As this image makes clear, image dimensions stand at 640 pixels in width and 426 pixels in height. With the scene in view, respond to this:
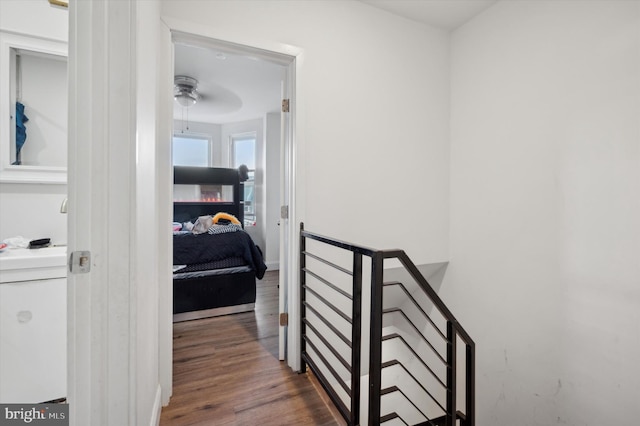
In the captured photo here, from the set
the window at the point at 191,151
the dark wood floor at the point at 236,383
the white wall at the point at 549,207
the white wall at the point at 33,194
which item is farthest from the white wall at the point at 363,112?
the window at the point at 191,151

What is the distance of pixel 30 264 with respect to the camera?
1446mm

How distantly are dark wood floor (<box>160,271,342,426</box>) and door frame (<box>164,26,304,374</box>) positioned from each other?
0.21 meters

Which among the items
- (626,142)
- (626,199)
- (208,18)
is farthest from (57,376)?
(626,142)

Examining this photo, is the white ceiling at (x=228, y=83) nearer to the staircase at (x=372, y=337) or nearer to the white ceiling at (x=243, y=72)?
the white ceiling at (x=243, y=72)

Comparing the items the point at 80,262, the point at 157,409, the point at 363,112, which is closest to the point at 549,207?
the point at 363,112

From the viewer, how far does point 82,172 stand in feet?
2.77

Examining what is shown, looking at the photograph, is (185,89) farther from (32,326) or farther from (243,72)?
(32,326)

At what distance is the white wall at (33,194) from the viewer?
1620 millimetres

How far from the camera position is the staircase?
1254 mm

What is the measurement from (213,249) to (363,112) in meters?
2.00

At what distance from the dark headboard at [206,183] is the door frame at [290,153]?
3.31 m

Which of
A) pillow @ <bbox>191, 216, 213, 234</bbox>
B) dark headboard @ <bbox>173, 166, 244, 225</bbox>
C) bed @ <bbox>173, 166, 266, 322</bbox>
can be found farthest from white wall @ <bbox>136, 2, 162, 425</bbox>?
dark headboard @ <bbox>173, 166, 244, 225</bbox>

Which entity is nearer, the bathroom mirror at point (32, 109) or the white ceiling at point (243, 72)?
the bathroom mirror at point (32, 109)

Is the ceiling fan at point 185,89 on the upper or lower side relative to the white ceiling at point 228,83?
lower
